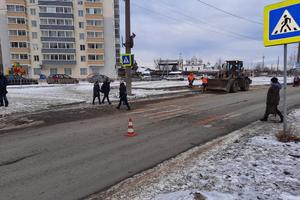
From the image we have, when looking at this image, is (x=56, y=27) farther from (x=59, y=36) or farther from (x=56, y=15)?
(x=56, y=15)

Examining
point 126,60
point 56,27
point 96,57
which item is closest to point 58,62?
point 56,27

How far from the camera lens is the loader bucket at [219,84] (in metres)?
22.8

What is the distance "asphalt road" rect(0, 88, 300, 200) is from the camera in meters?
4.58

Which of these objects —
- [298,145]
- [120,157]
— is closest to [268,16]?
[298,145]

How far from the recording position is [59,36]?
212ft

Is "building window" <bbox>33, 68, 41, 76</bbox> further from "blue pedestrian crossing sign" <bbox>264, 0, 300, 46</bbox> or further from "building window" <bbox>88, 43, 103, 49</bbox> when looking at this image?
"blue pedestrian crossing sign" <bbox>264, 0, 300, 46</bbox>

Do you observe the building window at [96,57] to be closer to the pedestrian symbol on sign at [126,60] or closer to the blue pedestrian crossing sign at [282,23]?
the pedestrian symbol on sign at [126,60]

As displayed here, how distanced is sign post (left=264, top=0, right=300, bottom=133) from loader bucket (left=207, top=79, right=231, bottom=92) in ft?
55.0

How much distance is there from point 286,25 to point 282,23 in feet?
0.40

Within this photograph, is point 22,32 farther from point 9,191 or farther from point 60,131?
point 9,191

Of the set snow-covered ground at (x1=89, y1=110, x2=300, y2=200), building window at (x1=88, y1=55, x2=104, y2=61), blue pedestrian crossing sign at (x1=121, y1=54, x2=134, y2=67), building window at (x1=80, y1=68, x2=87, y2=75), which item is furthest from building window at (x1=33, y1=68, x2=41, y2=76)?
snow-covered ground at (x1=89, y1=110, x2=300, y2=200)

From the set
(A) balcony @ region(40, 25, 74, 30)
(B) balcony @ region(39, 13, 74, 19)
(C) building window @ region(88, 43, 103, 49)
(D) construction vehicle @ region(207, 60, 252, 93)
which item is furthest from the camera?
(C) building window @ region(88, 43, 103, 49)

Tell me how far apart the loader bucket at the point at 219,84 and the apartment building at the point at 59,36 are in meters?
48.3

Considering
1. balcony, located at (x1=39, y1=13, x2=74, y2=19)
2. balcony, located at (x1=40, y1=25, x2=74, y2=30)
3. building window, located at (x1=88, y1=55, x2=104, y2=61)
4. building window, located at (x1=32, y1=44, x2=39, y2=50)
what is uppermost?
balcony, located at (x1=39, y1=13, x2=74, y2=19)
